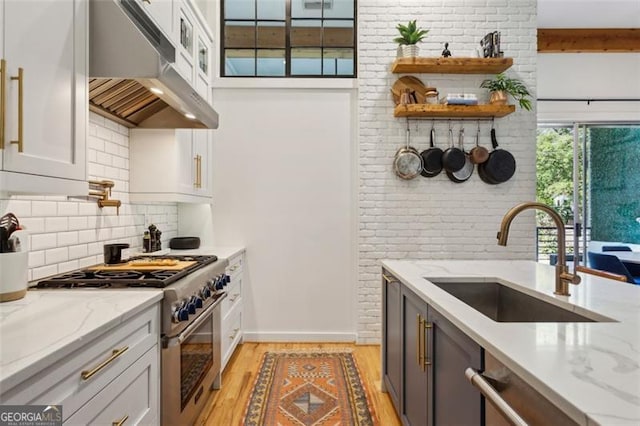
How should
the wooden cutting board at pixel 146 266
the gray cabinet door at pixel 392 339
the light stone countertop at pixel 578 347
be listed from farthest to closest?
the gray cabinet door at pixel 392 339, the wooden cutting board at pixel 146 266, the light stone countertop at pixel 578 347

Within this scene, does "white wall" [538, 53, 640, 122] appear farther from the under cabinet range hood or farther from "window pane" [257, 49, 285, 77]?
the under cabinet range hood

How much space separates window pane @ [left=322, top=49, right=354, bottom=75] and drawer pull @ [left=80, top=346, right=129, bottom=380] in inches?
129

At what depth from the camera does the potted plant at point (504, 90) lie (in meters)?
3.46

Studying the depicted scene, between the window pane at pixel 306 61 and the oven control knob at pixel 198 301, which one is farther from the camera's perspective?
the window pane at pixel 306 61

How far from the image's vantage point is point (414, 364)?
1.77m

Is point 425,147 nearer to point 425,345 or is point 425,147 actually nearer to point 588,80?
point 425,345

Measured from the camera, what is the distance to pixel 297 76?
3754 millimetres

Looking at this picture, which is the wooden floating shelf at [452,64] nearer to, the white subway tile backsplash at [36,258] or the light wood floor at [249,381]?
the light wood floor at [249,381]

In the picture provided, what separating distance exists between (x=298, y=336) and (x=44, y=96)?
296 centimetres

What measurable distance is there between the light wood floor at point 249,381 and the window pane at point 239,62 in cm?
274

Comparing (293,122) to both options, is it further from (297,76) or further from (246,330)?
(246,330)

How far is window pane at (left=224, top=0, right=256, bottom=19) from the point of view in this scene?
3.81 meters

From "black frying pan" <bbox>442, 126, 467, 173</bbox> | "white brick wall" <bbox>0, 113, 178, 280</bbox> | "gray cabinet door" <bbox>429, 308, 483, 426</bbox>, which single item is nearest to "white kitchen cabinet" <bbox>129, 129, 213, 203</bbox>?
"white brick wall" <bbox>0, 113, 178, 280</bbox>

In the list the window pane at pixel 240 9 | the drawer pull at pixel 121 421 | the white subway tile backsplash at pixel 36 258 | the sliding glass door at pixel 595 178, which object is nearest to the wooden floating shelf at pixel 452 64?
the window pane at pixel 240 9
